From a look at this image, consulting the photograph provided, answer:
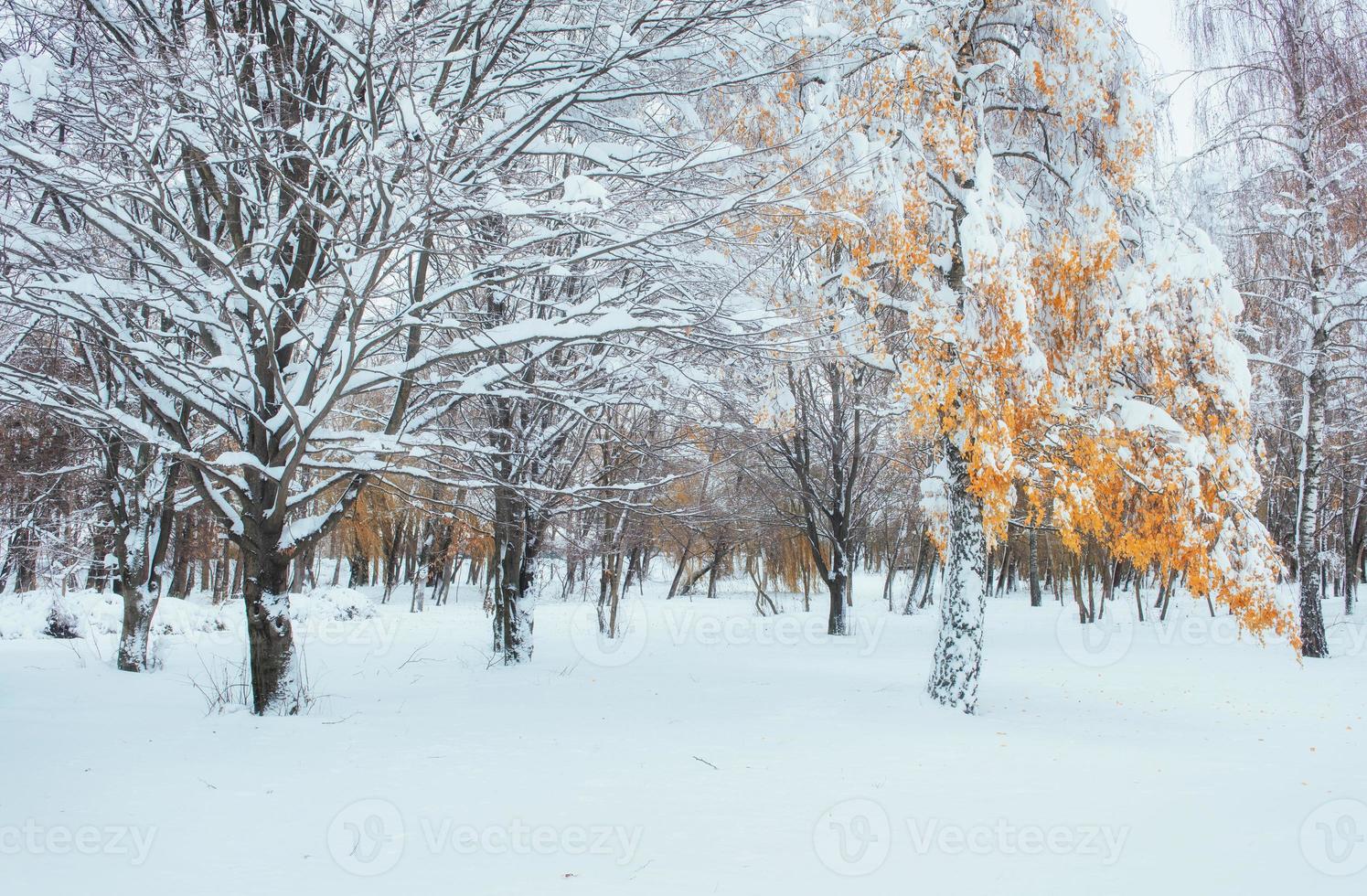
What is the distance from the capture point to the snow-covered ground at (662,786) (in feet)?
12.1

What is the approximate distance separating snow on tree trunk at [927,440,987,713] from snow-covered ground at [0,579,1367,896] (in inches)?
13.8

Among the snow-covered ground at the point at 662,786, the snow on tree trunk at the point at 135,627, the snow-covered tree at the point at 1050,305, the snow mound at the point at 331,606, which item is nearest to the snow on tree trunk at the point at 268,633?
the snow-covered ground at the point at 662,786

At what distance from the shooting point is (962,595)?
27.0ft

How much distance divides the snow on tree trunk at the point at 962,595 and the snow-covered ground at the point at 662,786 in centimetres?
35

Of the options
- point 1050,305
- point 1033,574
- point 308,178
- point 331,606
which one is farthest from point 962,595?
point 1033,574

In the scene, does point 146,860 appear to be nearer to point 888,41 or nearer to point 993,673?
point 888,41

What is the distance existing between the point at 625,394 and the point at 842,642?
10.7 metres

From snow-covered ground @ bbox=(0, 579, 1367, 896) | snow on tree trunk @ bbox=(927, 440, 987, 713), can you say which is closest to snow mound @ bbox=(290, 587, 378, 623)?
snow-covered ground @ bbox=(0, 579, 1367, 896)

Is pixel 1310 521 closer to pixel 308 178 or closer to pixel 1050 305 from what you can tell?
pixel 1050 305

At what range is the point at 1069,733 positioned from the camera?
7441 mm

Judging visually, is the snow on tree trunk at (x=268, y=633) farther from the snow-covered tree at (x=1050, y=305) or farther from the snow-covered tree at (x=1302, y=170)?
the snow-covered tree at (x=1302, y=170)

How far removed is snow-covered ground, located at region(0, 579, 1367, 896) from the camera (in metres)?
3.68

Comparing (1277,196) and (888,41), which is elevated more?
(1277,196)

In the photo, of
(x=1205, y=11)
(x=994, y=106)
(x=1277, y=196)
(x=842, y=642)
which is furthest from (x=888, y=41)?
(x=842, y=642)
